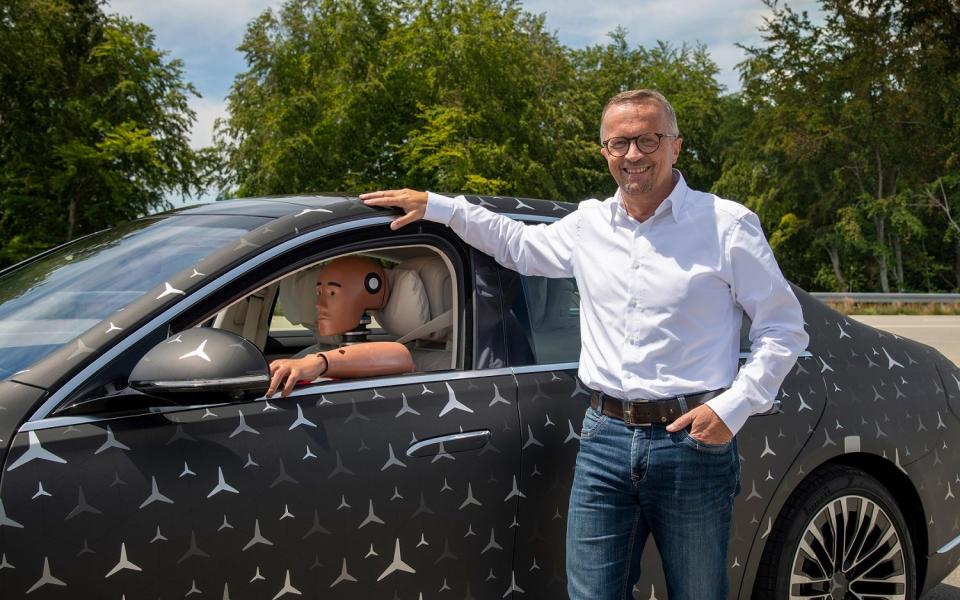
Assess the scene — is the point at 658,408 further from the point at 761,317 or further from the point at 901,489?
the point at 901,489

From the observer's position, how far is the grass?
74.1 ft

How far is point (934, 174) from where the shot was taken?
31594 mm

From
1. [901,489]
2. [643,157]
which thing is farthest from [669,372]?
[901,489]

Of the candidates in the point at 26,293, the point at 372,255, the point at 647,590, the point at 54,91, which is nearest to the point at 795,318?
the point at 647,590

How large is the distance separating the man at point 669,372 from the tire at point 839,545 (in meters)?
0.59

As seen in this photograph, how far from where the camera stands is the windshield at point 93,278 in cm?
220

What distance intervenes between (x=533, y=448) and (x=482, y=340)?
341 millimetres

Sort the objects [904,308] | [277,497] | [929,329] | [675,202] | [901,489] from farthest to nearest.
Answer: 1. [904,308]
2. [929,329]
3. [901,489]
4. [675,202]
5. [277,497]

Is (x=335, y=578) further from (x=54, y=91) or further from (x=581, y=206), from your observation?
(x=54, y=91)

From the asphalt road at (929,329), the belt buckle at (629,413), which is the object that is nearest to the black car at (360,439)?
the belt buckle at (629,413)

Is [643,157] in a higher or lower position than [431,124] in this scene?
lower

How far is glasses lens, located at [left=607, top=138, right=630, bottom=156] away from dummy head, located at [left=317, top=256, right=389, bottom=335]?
892mm

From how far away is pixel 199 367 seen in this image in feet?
6.22

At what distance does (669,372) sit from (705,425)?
0.17 m
